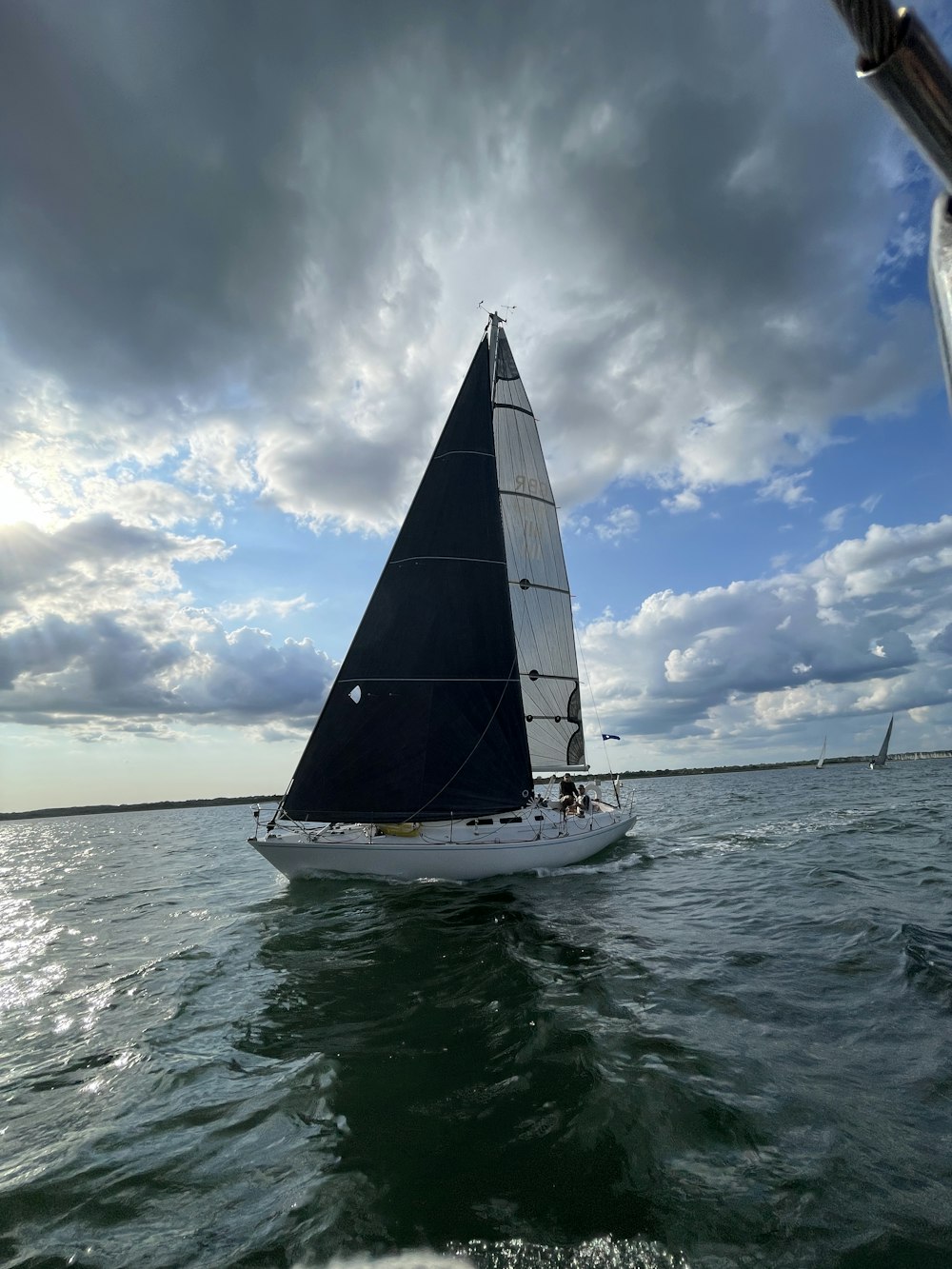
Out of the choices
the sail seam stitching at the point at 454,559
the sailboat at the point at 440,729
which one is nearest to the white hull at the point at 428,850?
the sailboat at the point at 440,729

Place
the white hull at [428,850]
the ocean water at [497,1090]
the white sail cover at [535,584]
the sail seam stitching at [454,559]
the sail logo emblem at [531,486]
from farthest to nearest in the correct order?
the sail logo emblem at [531,486] → the white sail cover at [535,584] → the sail seam stitching at [454,559] → the white hull at [428,850] → the ocean water at [497,1090]

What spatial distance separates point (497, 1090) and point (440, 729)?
12.2m

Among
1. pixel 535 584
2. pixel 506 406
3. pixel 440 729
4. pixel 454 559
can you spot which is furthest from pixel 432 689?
pixel 506 406

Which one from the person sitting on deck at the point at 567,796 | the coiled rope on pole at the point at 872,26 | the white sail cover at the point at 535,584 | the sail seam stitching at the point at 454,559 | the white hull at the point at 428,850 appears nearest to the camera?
the coiled rope on pole at the point at 872,26

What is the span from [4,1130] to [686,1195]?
611 cm

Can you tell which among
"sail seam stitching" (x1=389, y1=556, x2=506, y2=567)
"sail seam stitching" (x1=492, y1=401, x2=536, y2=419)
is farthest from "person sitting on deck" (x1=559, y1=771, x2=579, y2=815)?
"sail seam stitching" (x1=492, y1=401, x2=536, y2=419)

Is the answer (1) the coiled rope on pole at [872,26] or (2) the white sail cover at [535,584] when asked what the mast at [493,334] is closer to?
(2) the white sail cover at [535,584]

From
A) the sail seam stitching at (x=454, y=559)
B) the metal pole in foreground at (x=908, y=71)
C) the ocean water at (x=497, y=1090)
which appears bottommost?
the ocean water at (x=497, y=1090)

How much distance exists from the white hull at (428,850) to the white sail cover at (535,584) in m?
6.53

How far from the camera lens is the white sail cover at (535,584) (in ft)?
80.1

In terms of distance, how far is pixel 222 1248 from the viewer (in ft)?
13.9

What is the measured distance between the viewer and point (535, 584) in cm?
2523

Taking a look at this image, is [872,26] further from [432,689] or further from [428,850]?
[432,689]

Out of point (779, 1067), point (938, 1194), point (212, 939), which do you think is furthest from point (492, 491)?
point (938, 1194)
